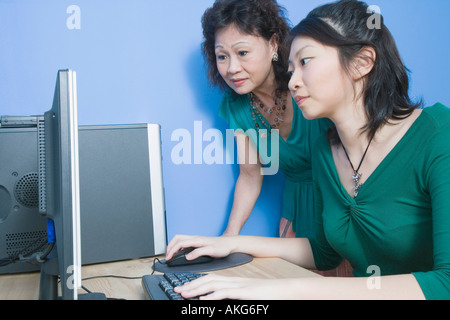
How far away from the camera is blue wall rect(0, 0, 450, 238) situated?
1.32 meters

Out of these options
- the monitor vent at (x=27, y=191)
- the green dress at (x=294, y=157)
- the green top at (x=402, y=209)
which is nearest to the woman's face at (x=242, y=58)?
the green dress at (x=294, y=157)

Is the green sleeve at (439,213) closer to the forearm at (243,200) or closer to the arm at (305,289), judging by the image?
the arm at (305,289)

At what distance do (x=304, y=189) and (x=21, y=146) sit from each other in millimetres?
902

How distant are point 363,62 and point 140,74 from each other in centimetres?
76

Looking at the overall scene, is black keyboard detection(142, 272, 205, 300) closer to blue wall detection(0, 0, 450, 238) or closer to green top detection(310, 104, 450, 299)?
green top detection(310, 104, 450, 299)

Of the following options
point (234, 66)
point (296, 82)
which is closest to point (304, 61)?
point (296, 82)

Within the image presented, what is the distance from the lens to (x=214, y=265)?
3.30ft

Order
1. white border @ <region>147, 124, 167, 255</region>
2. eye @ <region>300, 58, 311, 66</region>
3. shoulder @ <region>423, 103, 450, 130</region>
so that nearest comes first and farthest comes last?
shoulder @ <region>423, 103, 450, 130</region> → eye @ <region>300, 58, 311, 66</region> → white border @ <region>147, 124, 167, 255</region>

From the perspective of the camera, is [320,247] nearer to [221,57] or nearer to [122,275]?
[122,275]

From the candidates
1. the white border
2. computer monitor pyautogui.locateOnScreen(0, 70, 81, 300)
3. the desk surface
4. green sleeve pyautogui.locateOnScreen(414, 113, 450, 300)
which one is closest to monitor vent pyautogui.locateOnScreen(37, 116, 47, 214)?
computer monitor pyautogui.locateOnScreen(0, 70, 81, 300)

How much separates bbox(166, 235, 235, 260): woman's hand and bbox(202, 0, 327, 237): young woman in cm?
38

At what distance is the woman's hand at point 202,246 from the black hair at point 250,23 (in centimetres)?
62
